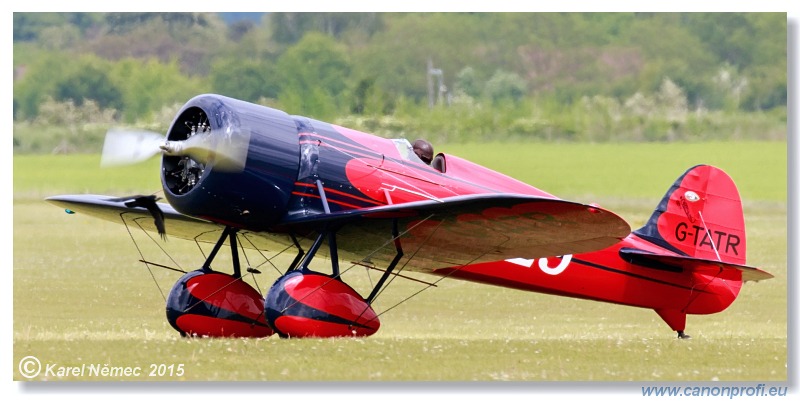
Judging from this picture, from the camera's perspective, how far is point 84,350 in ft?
39.1

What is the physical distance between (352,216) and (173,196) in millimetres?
1717

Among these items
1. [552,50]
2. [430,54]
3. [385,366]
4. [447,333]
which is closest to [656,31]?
[552,50]

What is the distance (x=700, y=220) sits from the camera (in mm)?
15664

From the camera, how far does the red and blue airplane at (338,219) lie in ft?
39.9

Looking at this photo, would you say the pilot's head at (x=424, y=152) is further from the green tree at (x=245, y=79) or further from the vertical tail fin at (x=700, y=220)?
the green tree at (x=245, y=79)

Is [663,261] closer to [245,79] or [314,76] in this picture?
[314,76]

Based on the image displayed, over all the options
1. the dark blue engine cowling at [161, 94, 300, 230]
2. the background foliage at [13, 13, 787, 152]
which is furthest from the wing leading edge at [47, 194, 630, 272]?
the background foliage at [13, 13, 787, 152]

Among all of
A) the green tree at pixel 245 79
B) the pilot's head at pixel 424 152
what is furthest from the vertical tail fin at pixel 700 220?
the green tree at pixel 245 79

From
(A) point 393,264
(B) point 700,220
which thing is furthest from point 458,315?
(A) point 393,264

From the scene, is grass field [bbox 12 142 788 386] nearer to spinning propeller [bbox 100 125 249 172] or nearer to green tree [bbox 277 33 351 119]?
spinning propeller [bbox 100 125 249 172]

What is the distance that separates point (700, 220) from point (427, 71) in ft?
51.6

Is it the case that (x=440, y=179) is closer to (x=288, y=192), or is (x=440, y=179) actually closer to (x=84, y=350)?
(x=288, y=192)

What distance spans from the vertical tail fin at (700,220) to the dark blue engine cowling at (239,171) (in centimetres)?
471

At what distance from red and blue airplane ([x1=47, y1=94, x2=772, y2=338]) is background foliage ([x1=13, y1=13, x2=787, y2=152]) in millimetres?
9669
